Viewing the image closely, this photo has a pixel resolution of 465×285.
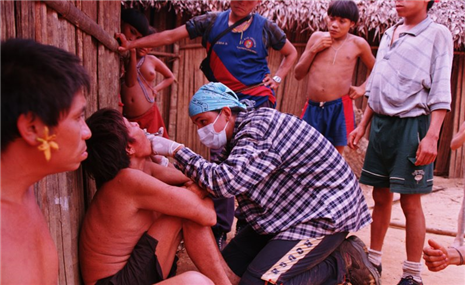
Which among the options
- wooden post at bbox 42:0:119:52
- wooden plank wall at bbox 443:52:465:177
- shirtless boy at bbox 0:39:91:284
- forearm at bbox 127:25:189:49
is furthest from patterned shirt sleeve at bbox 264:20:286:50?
wooden plank wall at bbox 443:52:465:177

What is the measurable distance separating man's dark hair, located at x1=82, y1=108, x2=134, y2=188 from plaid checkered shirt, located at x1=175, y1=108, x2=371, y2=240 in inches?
13.6

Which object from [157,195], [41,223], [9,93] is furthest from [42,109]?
[157,195]

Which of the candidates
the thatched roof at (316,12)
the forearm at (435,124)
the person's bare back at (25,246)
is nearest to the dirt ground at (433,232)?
the forearm at (435,124)

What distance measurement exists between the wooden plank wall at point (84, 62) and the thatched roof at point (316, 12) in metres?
3.32

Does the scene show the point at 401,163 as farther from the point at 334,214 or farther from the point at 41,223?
the point at 41,223

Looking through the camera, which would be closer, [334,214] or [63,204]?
[63,204]

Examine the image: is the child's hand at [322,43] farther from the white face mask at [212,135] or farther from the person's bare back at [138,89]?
the white face mask at [212,135]

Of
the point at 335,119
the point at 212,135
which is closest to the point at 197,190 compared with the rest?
the point at 212,135

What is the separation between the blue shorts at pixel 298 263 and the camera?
8.46ft

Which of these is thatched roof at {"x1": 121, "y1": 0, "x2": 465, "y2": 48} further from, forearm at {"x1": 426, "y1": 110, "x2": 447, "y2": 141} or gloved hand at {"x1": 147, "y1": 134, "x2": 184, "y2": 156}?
forearm at {"x1": 426, "y1": 110, "x2": 447, "y2": 141}

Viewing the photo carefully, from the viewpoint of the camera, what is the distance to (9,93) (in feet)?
3.98

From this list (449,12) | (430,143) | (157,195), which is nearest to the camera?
(157,195)

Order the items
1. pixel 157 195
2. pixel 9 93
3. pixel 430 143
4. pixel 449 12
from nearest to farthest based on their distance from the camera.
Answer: pixel 9 93 < pixel 157 195 < pixel 430 143 < pixel 449 12

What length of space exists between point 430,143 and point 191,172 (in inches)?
66.2
